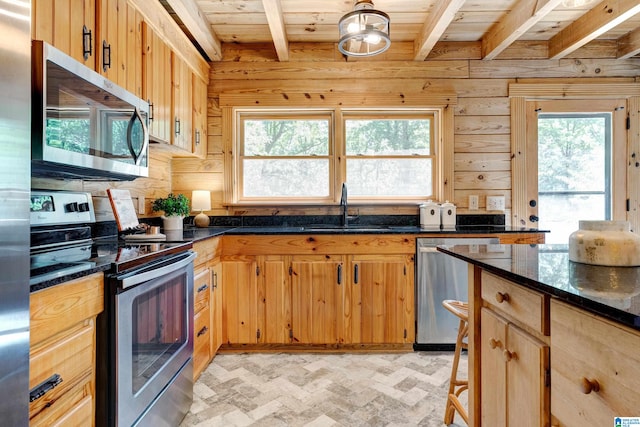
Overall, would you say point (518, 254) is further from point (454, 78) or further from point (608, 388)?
point (454, 78)

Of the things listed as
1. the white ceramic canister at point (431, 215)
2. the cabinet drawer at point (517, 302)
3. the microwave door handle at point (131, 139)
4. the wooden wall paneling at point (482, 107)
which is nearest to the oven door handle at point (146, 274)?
the microwave door handle at point (131, 139)

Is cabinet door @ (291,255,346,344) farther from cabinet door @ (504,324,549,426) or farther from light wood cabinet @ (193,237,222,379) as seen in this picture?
cabinet door @ (504,324,549,426)

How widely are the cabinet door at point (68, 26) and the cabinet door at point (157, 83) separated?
0.46 m

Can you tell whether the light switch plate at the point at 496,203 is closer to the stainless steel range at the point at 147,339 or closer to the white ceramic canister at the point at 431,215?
the white ceramic canister at the point at 431,215

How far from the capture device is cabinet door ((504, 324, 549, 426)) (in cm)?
91

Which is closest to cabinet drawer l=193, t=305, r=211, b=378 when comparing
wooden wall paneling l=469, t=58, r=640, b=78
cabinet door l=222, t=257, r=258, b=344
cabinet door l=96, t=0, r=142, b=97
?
cabinet door l=222, t=257, r=258, b=344

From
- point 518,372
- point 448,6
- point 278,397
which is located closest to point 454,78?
point 448,6

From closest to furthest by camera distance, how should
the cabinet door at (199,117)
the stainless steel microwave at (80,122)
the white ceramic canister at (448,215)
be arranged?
1. the stainless steel microwave at (80,122)
2. the cabinet door at (199,117)
3. the white ceramic canister at (448,215)

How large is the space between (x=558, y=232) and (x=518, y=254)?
2344 millimetres

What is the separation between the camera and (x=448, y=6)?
7.36ft

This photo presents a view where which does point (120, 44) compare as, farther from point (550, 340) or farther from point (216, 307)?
point (550, 340)

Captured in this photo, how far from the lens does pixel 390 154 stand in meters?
3.14

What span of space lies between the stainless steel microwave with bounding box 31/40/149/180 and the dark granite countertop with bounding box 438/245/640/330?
1.52 m

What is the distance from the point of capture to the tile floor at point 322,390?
1.76 m
